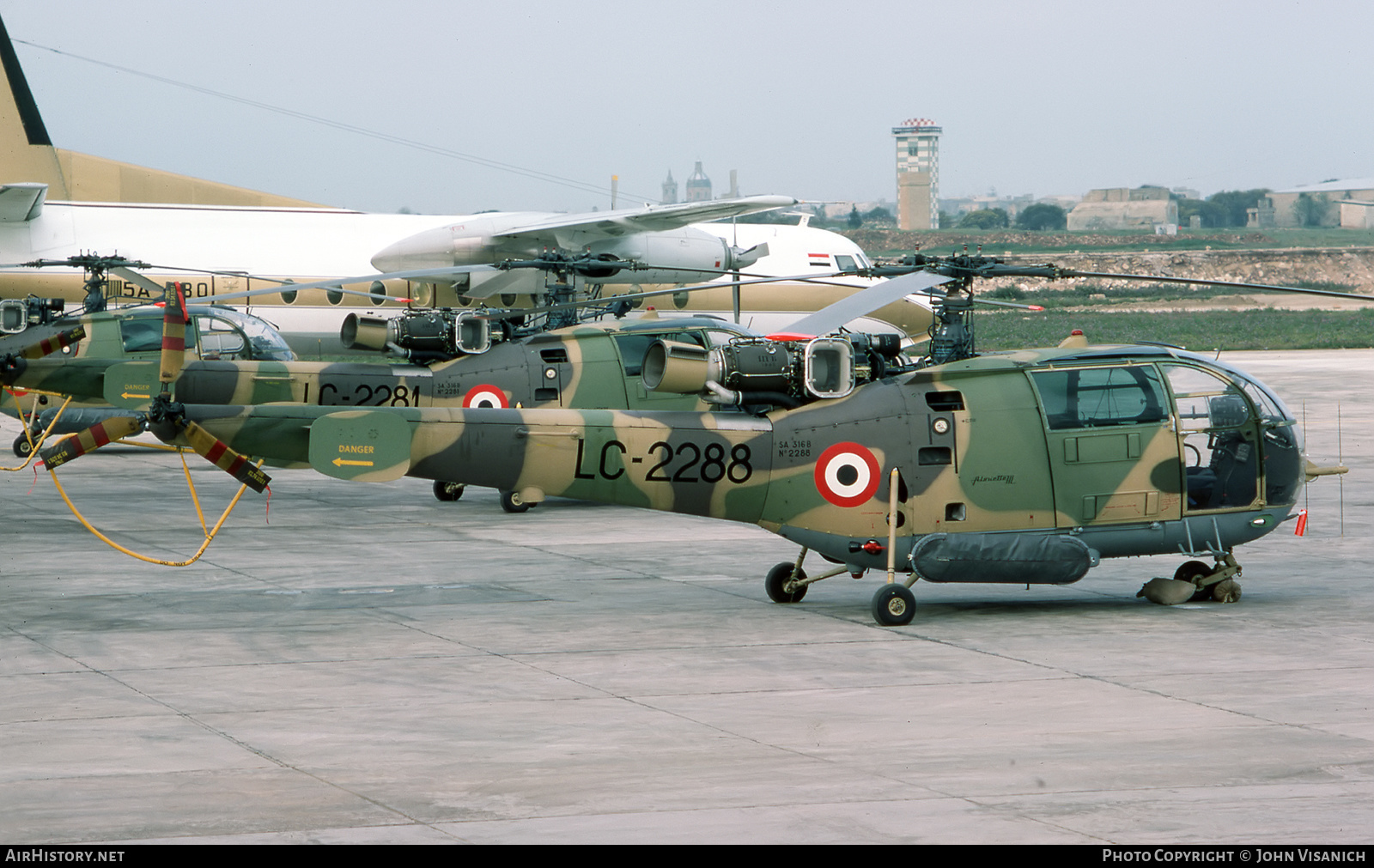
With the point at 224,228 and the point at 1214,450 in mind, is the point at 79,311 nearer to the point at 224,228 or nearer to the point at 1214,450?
the point at 224,228

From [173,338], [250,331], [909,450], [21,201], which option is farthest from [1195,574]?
[21,201]

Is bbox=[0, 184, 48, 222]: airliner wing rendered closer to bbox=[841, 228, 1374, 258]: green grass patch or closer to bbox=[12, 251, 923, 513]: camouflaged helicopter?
bbox=[12, 251, 923, 513]: camouflaged helicopter

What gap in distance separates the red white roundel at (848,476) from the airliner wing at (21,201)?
2586 centimetres

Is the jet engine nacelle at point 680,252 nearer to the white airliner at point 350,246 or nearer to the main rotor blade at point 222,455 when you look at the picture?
the white airliner at point 350,246

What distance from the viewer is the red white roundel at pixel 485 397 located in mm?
20891

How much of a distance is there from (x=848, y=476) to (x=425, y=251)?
69.4ft

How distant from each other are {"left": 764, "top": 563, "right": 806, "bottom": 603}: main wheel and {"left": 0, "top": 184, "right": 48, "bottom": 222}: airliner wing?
2522cm

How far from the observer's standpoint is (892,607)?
1288 cm

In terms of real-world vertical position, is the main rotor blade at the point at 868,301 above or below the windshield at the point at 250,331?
above

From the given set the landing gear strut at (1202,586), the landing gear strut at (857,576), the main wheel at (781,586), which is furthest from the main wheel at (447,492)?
the landing gear strut at (1202,586)

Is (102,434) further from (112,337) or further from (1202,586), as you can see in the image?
(112,337)

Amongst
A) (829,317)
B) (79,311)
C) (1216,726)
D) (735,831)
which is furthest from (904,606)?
(79,311)

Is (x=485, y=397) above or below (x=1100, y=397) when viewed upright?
below

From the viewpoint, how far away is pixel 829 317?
13.3m
